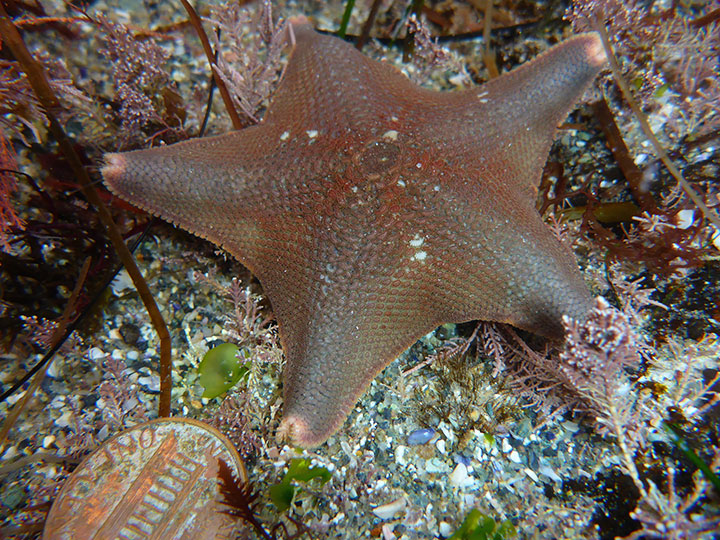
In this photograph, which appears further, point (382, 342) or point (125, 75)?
point (125, 75)

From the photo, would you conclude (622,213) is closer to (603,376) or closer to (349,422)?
Answer: (603,376)

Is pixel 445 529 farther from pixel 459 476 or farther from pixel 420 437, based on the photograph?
pixel 420 437

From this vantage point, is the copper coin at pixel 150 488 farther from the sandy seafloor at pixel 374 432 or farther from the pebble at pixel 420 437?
the pebble at pixel 420 437

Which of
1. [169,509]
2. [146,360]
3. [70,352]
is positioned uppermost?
[70,352]

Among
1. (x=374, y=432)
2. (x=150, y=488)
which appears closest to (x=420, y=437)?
(x=374, y=432)

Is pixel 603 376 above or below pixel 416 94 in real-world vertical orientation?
below

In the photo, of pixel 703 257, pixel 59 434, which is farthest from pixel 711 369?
pixel 59 434

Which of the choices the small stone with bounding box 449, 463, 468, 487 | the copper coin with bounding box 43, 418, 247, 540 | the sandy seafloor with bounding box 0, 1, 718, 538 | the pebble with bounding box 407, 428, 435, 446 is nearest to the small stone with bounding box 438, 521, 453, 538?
the sandy seafloor with bounding box 0, 1, 718, 538
